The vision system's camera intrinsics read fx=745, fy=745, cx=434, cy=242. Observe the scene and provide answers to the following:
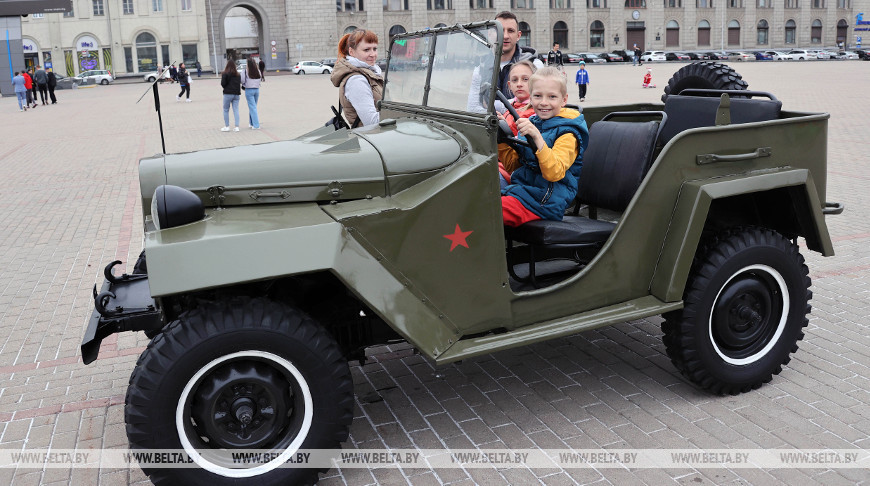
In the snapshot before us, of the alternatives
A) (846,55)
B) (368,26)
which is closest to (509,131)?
(846,55)

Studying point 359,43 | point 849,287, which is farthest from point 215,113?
point 849,287

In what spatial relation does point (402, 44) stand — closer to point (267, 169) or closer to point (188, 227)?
point (267, 169)

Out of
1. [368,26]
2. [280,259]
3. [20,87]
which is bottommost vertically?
[280,259]

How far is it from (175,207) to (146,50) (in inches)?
2569

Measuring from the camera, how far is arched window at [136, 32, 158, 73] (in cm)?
6134

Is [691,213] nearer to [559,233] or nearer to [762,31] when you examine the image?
[559,233]

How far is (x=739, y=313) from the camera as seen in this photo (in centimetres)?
364

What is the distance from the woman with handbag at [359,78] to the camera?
4945 millimetres

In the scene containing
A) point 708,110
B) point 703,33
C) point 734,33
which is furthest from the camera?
point 734,33

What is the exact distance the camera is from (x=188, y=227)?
9.37 feet

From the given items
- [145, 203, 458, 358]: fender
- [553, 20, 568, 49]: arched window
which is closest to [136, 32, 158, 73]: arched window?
[553, 20, 568, 49]: arched window

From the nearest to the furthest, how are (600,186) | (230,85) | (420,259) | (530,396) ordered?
(420,259), (530,396), (600,186), (230,85)

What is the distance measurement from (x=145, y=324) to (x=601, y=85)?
92.9 feet

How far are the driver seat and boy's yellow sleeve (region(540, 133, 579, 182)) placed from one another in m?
0.27
